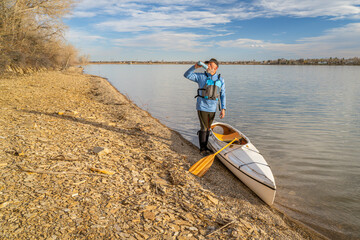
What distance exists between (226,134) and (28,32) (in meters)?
23.4

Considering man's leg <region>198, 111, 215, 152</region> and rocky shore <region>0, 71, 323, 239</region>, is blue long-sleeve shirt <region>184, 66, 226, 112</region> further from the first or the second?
rocky shore <region>0, 71, 323, 239</region>

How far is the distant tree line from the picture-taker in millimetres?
17781

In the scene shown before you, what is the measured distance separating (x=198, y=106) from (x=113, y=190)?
3.51 metres

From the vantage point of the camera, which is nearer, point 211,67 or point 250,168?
point 250,168

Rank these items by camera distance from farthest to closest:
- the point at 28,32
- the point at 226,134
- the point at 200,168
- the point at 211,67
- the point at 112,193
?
the point at 28,32 < the point at 226,134 < the point at 211,67 < the point at 200,168 < the point at 112,193

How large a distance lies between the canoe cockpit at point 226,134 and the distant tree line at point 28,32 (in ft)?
55.9

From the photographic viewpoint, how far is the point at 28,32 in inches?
854

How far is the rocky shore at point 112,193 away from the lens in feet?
10.5

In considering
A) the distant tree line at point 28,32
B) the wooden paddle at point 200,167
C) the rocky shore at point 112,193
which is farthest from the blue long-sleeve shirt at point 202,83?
the distant tree line at point 28,32

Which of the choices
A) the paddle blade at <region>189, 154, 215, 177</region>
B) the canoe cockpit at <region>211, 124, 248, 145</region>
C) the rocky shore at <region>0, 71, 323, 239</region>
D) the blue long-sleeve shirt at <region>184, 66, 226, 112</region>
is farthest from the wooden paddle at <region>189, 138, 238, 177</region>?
the canoe cockpit at <region>211, 124, 248, 145</region>

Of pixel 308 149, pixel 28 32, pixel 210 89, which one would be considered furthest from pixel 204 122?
pixel 28 32

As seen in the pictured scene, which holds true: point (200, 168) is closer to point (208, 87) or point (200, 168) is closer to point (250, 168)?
point (250, 168)

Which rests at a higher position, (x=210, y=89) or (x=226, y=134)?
(x=210, y=89)

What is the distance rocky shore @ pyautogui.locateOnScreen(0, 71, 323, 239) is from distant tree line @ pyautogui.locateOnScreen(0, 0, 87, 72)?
1519 cm
